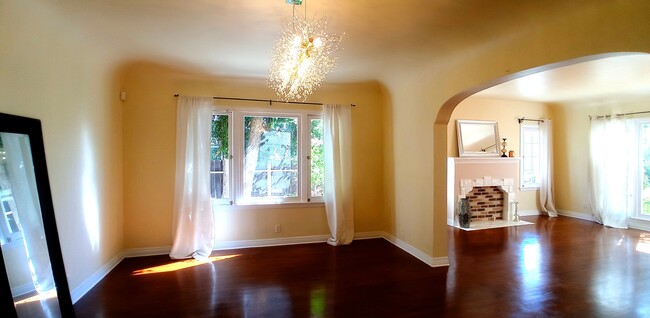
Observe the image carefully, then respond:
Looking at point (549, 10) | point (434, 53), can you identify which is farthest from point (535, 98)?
point (549, 10)

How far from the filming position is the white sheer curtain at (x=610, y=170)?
525 centimetres

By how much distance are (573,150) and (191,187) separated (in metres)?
7.51

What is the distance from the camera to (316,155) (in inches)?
171

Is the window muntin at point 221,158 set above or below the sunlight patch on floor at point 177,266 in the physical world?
above

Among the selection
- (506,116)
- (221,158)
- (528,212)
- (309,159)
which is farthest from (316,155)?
(528,212)

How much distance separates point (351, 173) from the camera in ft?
14.1

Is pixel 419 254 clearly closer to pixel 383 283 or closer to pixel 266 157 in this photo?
pixel 383 283

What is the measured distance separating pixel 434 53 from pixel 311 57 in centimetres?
162

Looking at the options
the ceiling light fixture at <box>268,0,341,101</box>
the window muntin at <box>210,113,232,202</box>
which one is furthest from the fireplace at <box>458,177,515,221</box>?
the ceiling light fixture at <box>268,0,341,101</box>

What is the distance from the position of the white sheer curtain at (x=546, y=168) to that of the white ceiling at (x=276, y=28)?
2.86m

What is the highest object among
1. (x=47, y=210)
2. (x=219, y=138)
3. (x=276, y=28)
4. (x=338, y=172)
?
(x=276, y=28)

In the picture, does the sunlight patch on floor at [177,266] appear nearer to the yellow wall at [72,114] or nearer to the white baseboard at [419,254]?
the yellow wall at [72,114]

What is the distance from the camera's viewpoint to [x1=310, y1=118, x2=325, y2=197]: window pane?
4336 millimetres

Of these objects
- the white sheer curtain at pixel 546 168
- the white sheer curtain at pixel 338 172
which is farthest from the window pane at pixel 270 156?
the white sheer curtain at pixel 546 168
